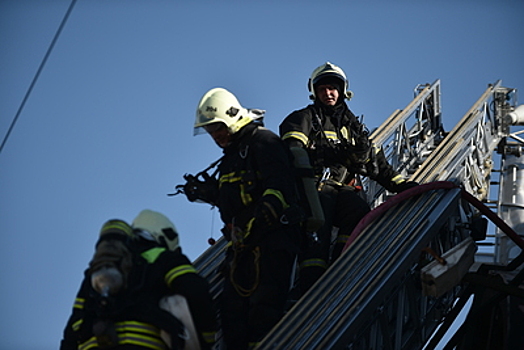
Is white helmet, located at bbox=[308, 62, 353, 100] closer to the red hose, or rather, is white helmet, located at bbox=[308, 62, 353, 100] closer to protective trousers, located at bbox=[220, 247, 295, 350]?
the red hose

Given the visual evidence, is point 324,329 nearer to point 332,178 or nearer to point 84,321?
point 84,321

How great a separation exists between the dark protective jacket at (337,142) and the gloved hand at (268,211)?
1.49 metres

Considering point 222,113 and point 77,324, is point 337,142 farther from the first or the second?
point 77,324

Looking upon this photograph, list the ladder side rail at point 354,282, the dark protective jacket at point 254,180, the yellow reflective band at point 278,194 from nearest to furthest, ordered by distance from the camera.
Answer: the ladder side rail at point 354,282 → the yellow reflective band at point 278,194 → the dark protective jacket at point 254,180

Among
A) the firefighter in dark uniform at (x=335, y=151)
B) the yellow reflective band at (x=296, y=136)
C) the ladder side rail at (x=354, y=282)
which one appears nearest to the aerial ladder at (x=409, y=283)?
the ladder side rail at (x=354, y=282)

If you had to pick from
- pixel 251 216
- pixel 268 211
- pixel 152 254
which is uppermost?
pixel 251 216

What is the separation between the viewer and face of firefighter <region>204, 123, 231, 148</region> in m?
7.07

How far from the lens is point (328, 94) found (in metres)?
8.32

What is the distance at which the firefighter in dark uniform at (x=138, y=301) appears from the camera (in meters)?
5.30

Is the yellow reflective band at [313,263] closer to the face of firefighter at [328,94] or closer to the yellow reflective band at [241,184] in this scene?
the yellow reflective band at [241,184]

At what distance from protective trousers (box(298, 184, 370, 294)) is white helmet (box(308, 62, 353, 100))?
37.3 inches

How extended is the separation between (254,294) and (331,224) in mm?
1440

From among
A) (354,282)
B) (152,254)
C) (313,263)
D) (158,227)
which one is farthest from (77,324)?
(313,263)

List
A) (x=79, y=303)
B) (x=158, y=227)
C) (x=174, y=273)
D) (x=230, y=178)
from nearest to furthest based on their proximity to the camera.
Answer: (x=174, y=273), (x=79, y=303), (x=158, y=227), (x=230, y=178)
